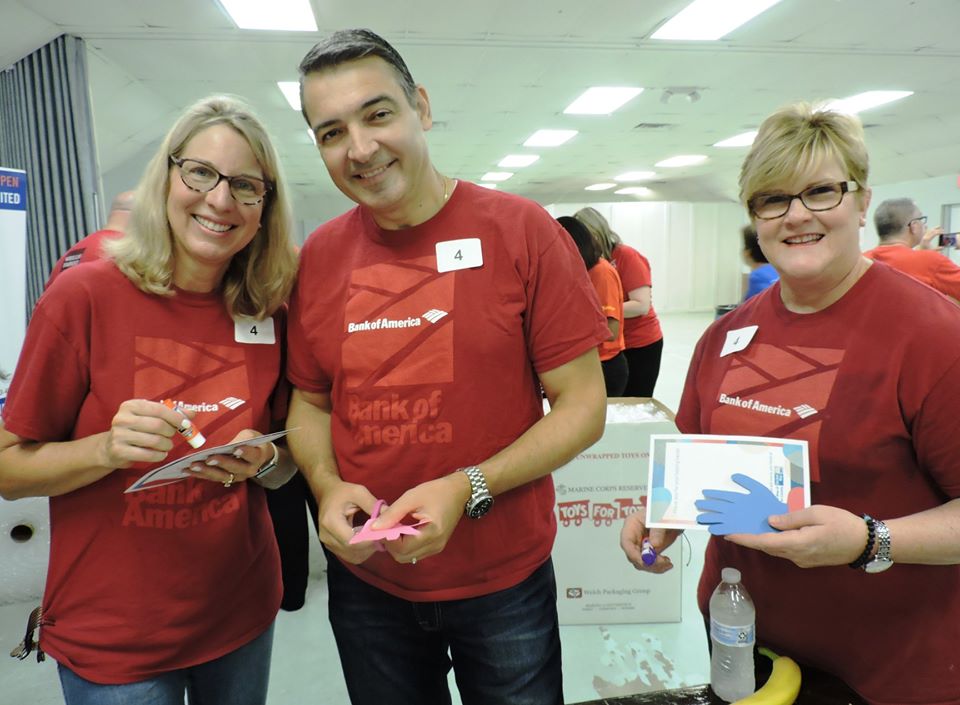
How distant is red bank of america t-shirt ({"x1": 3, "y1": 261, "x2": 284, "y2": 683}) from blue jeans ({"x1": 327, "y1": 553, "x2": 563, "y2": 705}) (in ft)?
0.88

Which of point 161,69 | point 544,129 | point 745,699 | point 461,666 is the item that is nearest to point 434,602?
point 461,666

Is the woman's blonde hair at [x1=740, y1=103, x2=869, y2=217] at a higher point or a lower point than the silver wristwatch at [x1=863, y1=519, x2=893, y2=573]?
higher

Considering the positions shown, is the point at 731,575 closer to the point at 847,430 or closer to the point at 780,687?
the point at 780,687

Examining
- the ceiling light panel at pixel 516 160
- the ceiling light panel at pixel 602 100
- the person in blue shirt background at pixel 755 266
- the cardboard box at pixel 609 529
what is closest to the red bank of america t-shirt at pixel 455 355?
the cardboard box at pixel 609 529

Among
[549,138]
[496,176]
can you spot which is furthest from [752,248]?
[496,176]

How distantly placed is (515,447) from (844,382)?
0.60 meters

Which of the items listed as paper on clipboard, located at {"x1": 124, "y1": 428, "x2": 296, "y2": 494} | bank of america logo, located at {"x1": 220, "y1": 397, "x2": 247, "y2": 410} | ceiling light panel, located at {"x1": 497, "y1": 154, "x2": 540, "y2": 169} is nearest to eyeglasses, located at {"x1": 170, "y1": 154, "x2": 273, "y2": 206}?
bank of america logo, located at {"x1": 220, "y1": 397, "x2": 247, "y2": 410}

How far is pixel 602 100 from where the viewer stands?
23.9 feet

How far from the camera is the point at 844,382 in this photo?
1093mm

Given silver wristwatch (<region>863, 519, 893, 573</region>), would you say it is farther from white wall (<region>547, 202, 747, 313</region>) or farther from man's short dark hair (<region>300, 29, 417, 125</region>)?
white wall (<region>547, 202, 747, 313</region>)

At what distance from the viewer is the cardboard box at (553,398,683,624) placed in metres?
2.64

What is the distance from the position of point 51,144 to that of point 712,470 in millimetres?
5912

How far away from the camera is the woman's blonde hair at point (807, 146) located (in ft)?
3.71

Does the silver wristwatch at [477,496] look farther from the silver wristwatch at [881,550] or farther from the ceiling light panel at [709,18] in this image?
the ceiling light panel at [709,18]
